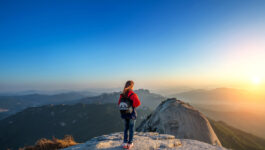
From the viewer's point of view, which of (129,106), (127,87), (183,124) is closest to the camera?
(129,106)

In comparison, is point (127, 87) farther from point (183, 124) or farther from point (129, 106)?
point (183, 124)

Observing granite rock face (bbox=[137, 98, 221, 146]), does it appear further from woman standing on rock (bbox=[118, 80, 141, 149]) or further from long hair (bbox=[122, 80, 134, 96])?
long hair (bbox=[122, 80, 134, 96])

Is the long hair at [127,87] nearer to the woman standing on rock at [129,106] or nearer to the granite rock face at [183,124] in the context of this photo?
the woman standing on rock at [129,106]

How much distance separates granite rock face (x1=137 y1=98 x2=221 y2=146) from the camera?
1242 centimetres

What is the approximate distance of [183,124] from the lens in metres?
13.2

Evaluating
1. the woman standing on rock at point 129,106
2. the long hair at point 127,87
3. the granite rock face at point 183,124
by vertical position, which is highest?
the long hair at point 127,87

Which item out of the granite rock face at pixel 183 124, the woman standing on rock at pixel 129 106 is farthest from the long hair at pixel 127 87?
the granite rock face at pixel 183 124

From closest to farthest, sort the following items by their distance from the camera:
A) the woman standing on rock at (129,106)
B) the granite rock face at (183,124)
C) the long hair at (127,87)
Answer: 1. the woman standing on rock at (129,106)
2. the long hair at (127,87)
3. the granite rock face at (183,124)

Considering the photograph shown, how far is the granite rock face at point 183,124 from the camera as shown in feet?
40.8

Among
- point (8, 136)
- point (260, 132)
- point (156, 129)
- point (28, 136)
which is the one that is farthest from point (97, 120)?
point (260, 132)

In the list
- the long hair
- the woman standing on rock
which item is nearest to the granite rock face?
the woman standing on rock

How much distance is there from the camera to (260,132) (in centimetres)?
19162

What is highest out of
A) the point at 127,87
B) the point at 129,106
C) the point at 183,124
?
the point at 127,87

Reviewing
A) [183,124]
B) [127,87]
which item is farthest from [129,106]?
[183,124]
